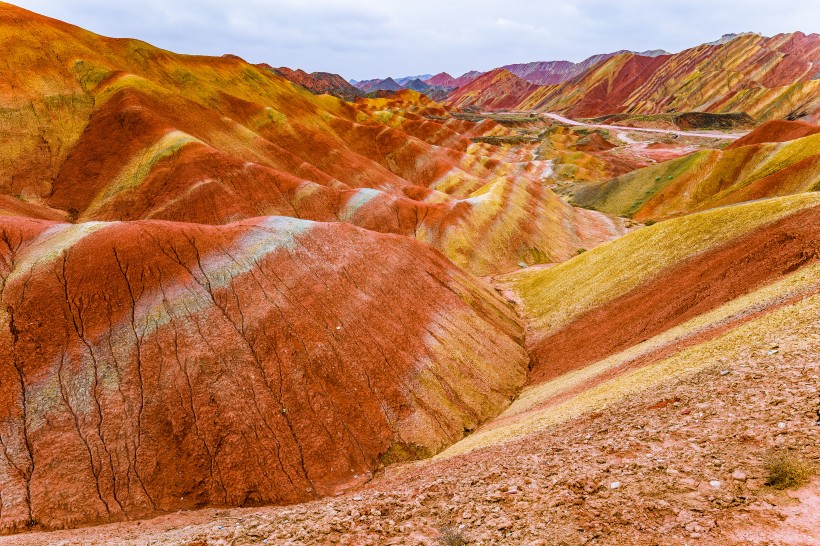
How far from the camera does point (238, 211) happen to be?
61719mm

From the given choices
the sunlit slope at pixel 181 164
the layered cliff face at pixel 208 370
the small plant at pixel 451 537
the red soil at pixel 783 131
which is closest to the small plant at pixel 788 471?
the small plant at pixel 451 537

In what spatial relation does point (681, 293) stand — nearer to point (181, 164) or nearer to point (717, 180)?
point (181, 164)

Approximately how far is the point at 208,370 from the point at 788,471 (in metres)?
25.1

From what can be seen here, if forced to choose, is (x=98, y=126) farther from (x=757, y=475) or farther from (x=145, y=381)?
(x=757, y=475)

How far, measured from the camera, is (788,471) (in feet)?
31.6

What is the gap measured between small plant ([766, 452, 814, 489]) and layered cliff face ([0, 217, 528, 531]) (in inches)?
677

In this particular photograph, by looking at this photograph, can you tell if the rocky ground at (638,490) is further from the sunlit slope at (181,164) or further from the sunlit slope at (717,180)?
the sunlit slope at (717,180)

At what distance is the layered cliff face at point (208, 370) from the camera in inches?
830

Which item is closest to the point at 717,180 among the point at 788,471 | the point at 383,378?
the point at 383,378

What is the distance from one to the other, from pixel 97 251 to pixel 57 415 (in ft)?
35.9

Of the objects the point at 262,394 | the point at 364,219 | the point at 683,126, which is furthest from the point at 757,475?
the point at 683,126

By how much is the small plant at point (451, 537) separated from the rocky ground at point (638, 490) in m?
0.04

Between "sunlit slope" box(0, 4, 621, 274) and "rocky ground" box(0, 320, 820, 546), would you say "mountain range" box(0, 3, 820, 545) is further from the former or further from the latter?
"sunlit slope" box(0, 4, 621, 274)

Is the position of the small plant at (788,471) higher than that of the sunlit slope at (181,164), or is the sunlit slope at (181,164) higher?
the sunlit slope at (181,164)
